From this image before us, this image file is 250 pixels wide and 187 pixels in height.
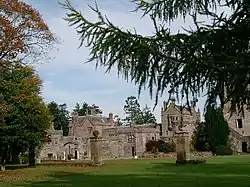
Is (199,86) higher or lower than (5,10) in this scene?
lower

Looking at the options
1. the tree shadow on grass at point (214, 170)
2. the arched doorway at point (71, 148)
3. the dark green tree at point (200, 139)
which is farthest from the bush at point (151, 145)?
the tree shadow on grass at point (214, 170)

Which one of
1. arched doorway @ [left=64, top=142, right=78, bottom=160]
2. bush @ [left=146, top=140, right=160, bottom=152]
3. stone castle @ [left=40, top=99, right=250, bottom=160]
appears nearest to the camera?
bush @ [left=146, top=140, right=160, bottom=152]

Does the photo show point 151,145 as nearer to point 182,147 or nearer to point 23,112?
point 23,112

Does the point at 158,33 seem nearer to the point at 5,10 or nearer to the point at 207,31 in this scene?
the point at 207,31

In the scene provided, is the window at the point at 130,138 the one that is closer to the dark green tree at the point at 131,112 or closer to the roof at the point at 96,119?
the roof at the point at 96,119

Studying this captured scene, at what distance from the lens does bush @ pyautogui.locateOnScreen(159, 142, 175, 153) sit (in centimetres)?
5244

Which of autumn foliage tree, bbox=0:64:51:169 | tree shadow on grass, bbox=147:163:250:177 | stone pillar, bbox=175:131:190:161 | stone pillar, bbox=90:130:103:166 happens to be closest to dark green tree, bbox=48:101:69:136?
autumn foliage tree, bbox=0:64:51:169

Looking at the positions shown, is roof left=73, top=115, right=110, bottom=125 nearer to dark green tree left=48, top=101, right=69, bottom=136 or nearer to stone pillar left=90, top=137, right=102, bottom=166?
dark green tree left=48, top=101, right=69, bottom=136

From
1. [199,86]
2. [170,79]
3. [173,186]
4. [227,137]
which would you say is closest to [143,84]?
[170,79]

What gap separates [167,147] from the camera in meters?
53.0

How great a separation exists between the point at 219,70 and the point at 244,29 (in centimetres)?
97

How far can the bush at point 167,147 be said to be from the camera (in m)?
52.4

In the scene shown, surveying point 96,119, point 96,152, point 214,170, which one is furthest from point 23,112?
point 96,119

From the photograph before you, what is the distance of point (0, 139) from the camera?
107ft
